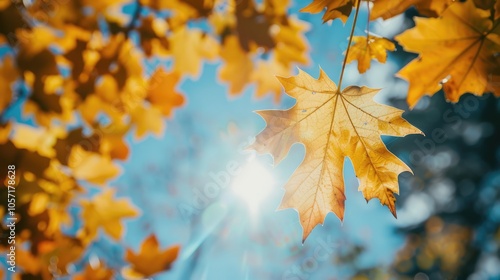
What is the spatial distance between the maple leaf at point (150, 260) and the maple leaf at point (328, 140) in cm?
124

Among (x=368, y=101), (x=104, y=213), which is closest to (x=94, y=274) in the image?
(x=104, y=213)

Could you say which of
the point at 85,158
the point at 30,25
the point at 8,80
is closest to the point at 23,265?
the point at 85,158

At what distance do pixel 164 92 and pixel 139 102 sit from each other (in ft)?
0.67

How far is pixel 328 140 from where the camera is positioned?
42.9 inches

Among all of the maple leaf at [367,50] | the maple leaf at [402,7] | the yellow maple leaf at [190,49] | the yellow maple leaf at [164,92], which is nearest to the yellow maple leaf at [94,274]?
the yellow maple leaf at [164,92]

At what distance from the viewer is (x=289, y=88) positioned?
1040 millimetres

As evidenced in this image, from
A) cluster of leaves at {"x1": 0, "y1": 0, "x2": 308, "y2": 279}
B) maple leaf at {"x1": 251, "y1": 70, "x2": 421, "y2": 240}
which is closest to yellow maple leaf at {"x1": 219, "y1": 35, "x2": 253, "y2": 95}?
cluster of leaves at {"x1": 0, "y1": 0, "x2": 308, "y2": 279}

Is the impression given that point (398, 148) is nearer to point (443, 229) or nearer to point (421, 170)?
point (421, 170)

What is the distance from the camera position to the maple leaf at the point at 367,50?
3.35 ft

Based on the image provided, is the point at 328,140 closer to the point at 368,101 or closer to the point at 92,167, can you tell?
the point at 368,101

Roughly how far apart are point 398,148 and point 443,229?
3.06m

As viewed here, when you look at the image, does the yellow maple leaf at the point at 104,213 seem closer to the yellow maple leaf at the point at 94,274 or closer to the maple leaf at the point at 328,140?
the yellow maple leaf at the point at 94,274

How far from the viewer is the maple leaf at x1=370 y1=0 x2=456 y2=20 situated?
2.60 feet

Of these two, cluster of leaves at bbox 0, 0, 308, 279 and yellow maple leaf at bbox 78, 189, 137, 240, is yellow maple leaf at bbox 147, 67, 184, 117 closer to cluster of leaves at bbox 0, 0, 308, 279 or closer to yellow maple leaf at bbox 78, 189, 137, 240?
cluster of leaves at bbox 0, 0, 308, 279
